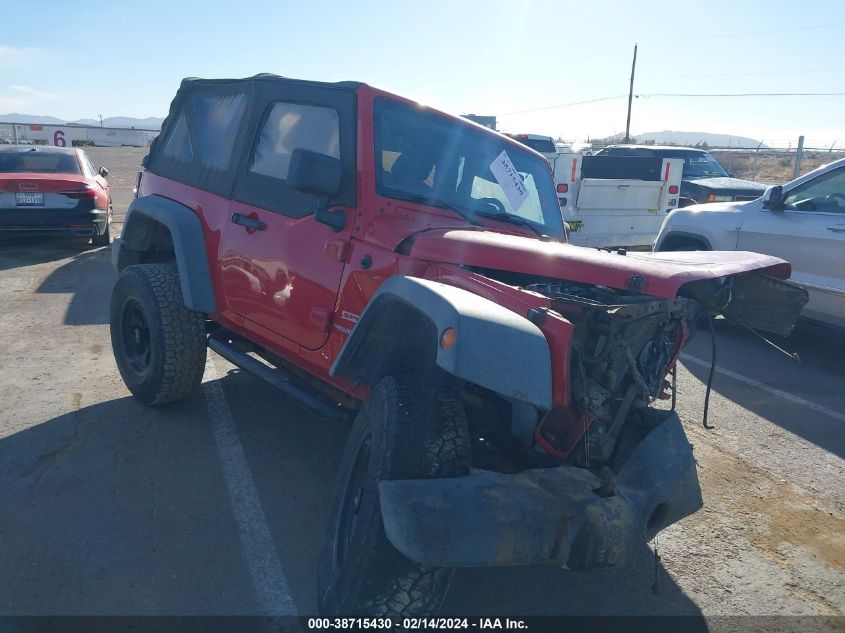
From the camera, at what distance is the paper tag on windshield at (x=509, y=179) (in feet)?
13.1

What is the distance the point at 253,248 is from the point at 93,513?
1.60 metres

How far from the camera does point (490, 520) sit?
2186mm

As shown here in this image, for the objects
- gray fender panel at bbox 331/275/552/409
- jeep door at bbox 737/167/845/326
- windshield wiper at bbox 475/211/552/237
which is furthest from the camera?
jeep door at bbox 737/167/845/326

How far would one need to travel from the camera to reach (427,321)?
293cm

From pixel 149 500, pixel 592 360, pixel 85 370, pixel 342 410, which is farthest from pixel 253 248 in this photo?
pixel 85 370

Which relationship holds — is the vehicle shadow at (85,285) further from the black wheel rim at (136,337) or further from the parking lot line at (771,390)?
the parking lot line at (771,390)

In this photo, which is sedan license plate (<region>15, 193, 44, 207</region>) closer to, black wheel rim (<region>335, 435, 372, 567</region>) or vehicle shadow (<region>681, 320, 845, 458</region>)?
vehicle shadow (<region>681, 320, 845, 458</region>)

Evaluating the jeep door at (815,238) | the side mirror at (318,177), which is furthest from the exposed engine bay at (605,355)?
the jeep door at (815,238)

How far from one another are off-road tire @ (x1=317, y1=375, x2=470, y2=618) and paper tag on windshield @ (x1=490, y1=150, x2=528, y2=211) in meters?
1.65

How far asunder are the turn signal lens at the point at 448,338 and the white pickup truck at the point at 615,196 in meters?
7.84

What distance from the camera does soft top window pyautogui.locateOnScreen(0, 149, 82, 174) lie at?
1089cm

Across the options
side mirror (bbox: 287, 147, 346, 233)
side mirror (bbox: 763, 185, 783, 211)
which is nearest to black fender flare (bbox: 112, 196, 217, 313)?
side mirror (bbox: 287, 147, 346, 233)

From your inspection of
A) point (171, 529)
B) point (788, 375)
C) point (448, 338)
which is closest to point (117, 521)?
point (171, 529)

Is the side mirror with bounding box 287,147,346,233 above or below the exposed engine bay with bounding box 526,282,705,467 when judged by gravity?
above
